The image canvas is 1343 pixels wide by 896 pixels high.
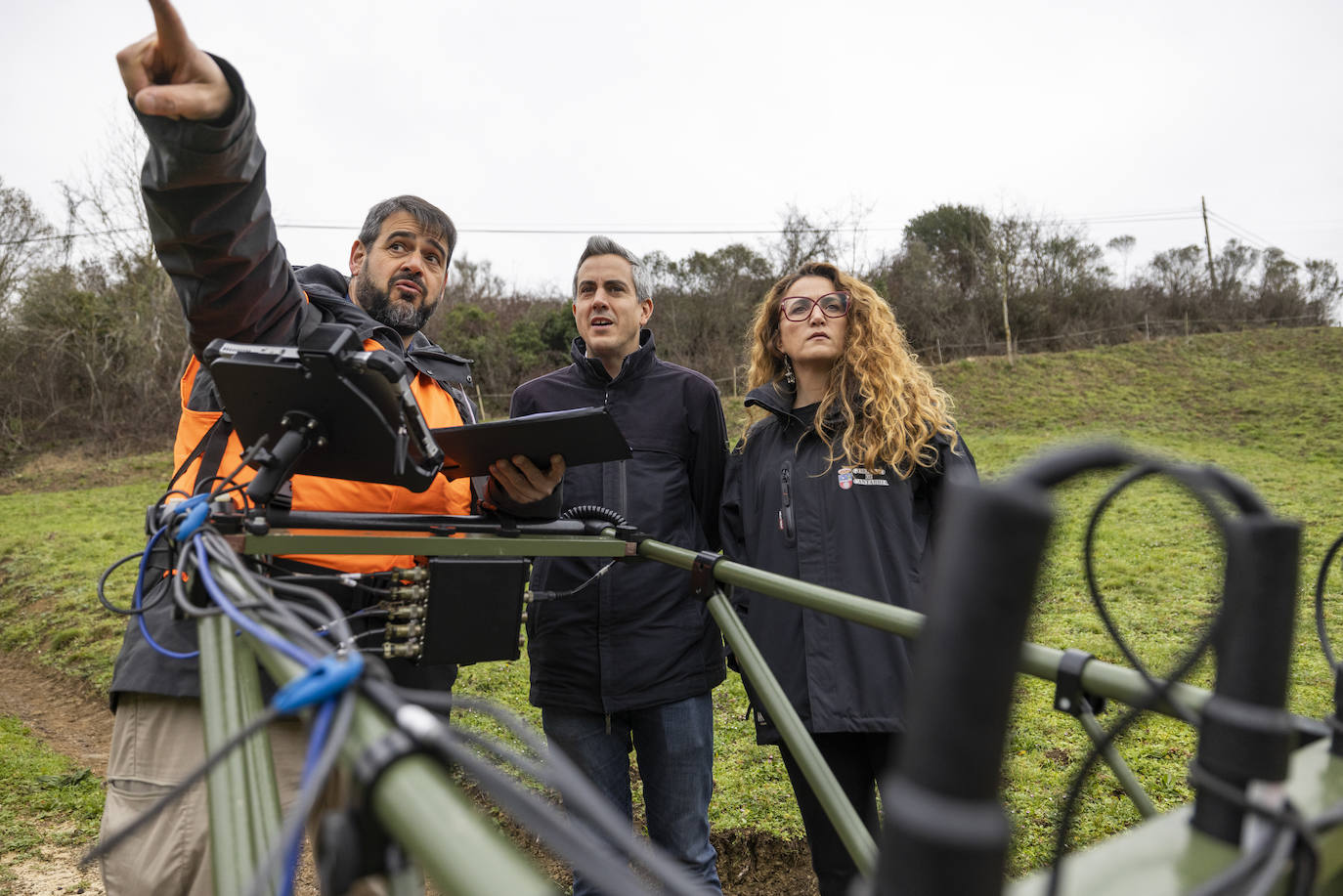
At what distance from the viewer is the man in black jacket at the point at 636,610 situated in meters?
2.62

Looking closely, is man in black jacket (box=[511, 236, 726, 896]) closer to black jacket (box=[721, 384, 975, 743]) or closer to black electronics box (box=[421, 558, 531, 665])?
black jacket (box=[721, 384, 975, 743])

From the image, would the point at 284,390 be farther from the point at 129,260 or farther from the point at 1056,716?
the point at 129,260

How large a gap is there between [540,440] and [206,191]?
0.88 m

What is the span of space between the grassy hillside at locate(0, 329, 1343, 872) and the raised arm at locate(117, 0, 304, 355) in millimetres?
Result: 1742

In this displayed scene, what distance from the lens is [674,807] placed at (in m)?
2.62

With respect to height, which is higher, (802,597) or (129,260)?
(129,260)

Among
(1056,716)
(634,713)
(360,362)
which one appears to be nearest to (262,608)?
(360,362)

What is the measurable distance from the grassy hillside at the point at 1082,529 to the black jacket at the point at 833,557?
0.78m

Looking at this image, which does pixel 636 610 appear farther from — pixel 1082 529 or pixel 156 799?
pixel 1082 529

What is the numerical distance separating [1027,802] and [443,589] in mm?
2997

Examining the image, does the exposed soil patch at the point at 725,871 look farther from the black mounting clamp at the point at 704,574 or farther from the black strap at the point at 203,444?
the black strap at the point at 203,444

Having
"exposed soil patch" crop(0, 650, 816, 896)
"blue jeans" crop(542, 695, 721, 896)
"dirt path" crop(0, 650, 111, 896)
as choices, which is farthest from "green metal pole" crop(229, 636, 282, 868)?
"dirt path" crop(0, 650, 111, 896)

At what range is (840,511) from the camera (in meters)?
2.41

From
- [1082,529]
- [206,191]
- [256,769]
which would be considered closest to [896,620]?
[256,769]
